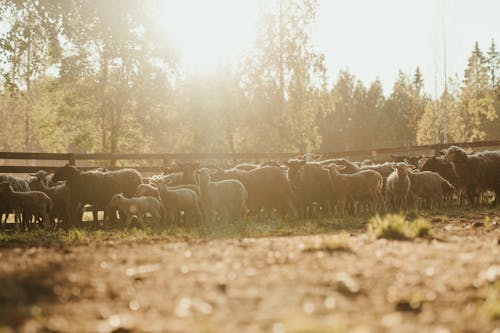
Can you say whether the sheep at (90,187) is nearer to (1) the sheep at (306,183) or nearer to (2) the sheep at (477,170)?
(1) the sheep at (306,183)

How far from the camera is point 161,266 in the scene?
472cm

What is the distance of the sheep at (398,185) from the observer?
1364 centimetres

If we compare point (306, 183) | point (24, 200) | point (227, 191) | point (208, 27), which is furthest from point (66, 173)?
point (208, 27)

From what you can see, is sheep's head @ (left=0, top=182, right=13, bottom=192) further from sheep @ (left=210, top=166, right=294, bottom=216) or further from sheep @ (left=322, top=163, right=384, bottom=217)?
sheep @ (left=322, top=163, right=384, bottom=217)

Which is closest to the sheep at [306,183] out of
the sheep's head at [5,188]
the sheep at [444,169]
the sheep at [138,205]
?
the sheep at [138,205]

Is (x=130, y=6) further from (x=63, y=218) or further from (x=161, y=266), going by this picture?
(x=161, y=266)

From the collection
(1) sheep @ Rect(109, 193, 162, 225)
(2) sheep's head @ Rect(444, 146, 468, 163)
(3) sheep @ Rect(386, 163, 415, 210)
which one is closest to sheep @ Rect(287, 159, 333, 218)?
(3) sheep @ Rect(386, 163, 415, 210)

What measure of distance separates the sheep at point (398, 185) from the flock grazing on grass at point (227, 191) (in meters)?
0.03

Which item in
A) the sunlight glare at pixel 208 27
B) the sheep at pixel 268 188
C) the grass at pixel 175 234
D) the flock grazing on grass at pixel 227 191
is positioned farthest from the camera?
the sunlight glare at pixel 208 27

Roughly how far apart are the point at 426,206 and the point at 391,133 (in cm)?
6184

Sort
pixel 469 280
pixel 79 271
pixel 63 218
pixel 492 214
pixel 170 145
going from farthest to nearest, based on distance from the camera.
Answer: pixel 170 145, pixel 63 218, pixel 492 214, pixel 79 271, pixel 469 280

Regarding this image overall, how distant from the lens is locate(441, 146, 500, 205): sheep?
14.7 m

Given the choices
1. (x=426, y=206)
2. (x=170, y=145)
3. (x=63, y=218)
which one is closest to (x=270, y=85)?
(x=426, y=206)

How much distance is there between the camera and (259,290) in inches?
149
